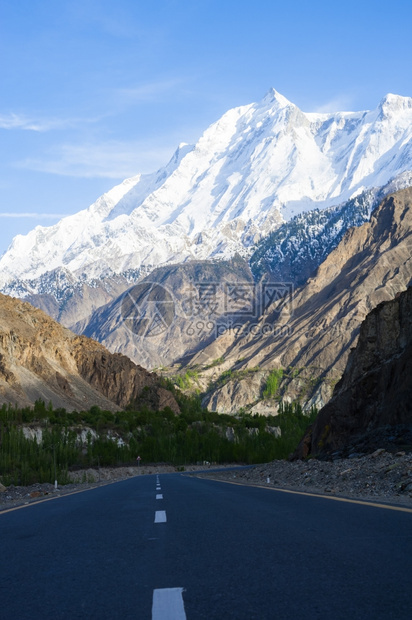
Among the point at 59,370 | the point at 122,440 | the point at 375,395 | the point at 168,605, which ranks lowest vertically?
the point at 168,605

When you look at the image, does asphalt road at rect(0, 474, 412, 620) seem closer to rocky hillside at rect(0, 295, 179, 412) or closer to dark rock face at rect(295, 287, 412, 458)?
dark rock face at rect(295, 287, 412, 458)

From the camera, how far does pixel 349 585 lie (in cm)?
602

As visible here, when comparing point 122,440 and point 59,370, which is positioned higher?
point 59,370

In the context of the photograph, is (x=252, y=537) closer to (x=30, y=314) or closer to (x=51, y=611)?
(x=51, y=611)

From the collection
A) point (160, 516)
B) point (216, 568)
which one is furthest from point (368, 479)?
point (216, 568)

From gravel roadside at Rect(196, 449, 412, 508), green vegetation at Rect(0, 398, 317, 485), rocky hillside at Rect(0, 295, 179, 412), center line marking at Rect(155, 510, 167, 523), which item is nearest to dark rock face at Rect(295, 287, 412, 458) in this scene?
gravel roadside at Rect(196, 449, 412, 508)

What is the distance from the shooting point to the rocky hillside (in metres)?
129

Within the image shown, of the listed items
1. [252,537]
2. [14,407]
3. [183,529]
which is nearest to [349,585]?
[252,537]

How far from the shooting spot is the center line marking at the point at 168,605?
210 inches

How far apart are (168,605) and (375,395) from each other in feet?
125

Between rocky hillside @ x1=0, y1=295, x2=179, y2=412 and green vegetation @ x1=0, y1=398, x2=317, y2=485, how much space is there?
715 cm

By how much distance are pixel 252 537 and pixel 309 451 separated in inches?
1648

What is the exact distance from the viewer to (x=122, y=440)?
125500 millimetres

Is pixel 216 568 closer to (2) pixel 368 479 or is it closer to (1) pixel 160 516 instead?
(1) pixel 160 516
